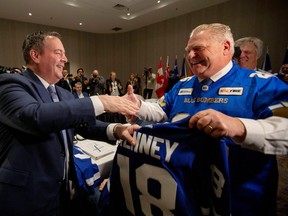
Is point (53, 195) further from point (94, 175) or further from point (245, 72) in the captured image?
point (245, 72)

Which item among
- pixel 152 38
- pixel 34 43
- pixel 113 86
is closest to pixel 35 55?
pixel 34 43

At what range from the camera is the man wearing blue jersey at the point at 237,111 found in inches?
28.7

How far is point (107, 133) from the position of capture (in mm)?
1187

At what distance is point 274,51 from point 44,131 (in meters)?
6.57

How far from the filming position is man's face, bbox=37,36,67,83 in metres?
1.24

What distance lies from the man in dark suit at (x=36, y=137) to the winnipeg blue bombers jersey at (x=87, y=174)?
0.23 m

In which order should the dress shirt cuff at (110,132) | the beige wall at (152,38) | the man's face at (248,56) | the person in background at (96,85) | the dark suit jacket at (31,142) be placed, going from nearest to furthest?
the dark suit jacket at (31,142) < the dress shirt cuff at (110,132) < the man's face at (248,56) < the beige wall at (152,38) < the person in background at (96,85)

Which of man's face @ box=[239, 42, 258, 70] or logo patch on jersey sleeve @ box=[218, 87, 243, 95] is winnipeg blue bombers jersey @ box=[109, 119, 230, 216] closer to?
logo patch on jersey sleeve @ box=[218, 87, 243, 95]

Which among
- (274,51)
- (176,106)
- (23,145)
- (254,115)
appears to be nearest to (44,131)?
(23,145)

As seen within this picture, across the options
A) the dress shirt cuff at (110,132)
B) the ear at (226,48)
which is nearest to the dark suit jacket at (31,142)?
the dress shirt cuff at (110,132)

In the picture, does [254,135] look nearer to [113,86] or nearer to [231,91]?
[231,91]

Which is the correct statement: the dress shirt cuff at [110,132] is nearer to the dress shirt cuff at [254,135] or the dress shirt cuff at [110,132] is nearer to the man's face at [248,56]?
the dress shirt cuff at [254,135]

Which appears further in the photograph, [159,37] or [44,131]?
[159,37]

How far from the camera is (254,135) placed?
724mm
